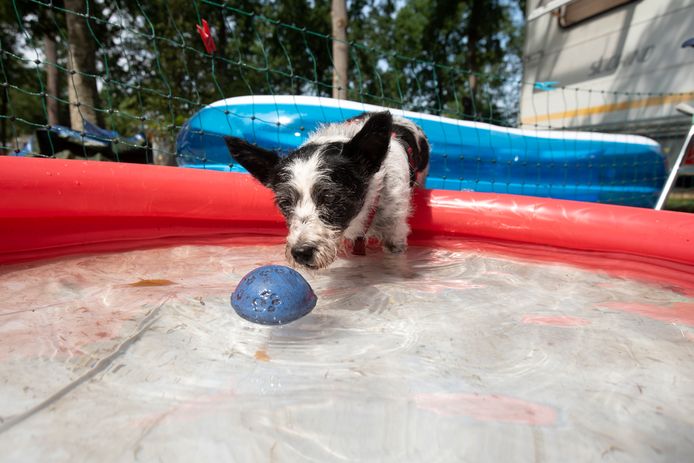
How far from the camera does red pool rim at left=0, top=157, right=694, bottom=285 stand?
321 cm

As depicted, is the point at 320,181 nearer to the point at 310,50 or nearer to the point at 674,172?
the point at 674,172

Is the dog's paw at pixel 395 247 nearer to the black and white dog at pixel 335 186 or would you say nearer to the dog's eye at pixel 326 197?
the black and white dog at pixel 335 186

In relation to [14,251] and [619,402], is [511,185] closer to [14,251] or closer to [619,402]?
[619,402]

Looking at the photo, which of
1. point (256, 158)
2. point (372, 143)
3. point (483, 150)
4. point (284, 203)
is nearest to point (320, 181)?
point (284, 203)

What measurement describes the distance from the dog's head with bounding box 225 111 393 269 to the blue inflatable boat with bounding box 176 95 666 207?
264 centimetres

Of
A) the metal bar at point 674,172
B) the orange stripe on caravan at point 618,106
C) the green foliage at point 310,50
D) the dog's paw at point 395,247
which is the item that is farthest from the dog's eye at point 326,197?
the green foliage at point 310,50

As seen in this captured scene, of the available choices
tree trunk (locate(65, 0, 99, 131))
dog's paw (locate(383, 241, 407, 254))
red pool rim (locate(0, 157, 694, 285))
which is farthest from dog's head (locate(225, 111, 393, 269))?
tree trunk (locate(65, 0, 99, 131))

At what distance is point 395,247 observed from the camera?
376 cm

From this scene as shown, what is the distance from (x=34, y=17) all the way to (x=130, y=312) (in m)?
11.9

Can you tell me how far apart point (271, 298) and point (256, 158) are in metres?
1.26

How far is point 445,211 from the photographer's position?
4137 mm

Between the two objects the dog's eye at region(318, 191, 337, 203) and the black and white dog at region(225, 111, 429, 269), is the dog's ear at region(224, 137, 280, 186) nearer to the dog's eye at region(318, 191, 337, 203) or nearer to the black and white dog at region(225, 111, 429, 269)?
the black and white dog at region(225, 111, 429, 269)

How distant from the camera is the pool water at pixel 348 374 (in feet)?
4.40

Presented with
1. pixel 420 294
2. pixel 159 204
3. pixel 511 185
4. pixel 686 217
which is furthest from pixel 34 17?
pixel 686 217
